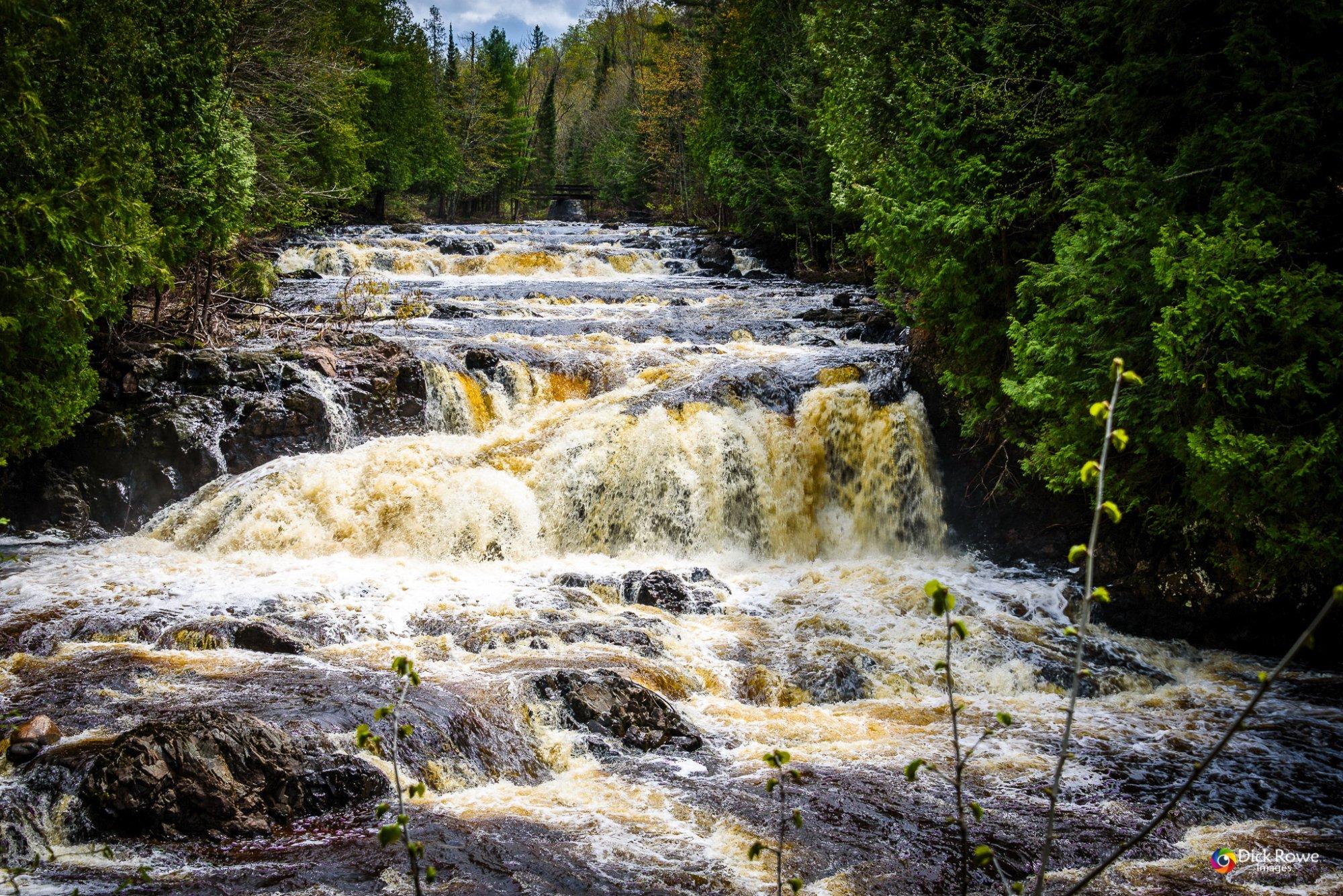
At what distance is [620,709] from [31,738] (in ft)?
11.6

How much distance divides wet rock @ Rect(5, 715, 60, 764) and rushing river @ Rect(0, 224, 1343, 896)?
0.12m

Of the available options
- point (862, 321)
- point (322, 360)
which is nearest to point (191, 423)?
point (322, 360)

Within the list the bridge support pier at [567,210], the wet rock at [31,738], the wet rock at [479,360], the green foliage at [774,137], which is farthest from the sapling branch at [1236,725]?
the bridge support pier at [567,210]

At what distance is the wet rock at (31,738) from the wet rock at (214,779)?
2.03ft

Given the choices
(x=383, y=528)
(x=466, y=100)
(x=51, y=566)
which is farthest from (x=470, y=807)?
(x=466, y=100)

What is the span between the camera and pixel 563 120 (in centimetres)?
7019

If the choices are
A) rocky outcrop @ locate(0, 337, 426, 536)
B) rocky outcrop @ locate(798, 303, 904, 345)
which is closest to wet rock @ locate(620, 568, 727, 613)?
rocky outcrop @ locate(0, 337, 426, 536)

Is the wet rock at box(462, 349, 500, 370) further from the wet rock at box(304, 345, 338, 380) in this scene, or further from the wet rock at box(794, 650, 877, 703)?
the wet rock at box(794, 650, 877, 703)

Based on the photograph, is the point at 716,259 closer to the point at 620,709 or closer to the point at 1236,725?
the point at 620,709

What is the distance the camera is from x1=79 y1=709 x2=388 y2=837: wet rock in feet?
13.6


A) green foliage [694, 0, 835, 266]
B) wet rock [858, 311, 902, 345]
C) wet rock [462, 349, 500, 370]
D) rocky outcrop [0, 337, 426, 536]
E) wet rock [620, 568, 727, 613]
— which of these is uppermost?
green foliage [694, 0, 835, 266]

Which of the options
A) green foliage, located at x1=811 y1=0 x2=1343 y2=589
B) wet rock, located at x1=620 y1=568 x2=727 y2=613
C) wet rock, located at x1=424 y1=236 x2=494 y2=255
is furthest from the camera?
wet rock, located at x1=424 y1=236 x2=494 y2=255

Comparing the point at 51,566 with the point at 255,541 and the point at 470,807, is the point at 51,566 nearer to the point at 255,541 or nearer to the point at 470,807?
the point at 255,541

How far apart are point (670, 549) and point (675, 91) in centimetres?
3423
